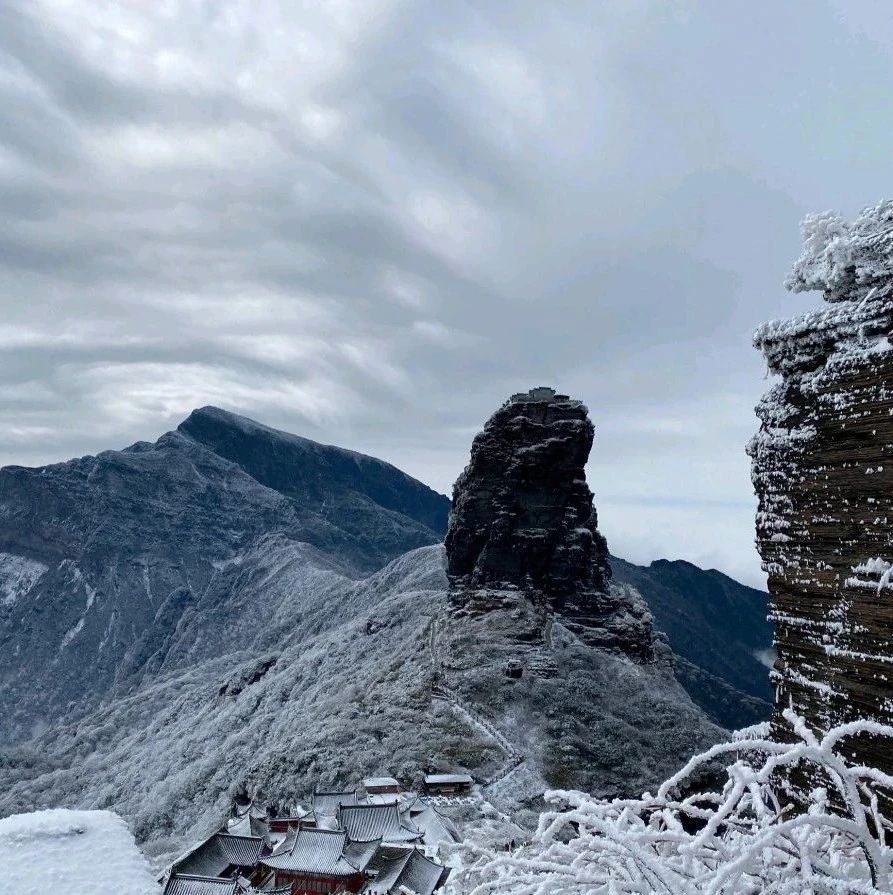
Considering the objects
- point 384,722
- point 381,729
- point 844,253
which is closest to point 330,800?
point 381,729

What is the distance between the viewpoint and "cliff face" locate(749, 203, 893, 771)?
354 inches

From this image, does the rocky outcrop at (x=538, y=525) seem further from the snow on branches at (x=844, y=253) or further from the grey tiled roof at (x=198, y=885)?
the snow on branches at (x=844, y=253)

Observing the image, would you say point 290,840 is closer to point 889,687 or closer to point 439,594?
point 889,687

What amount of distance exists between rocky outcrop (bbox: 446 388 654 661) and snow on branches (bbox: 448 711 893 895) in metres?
65.4

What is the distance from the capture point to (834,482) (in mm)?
9688

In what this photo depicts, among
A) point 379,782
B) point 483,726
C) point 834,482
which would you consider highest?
point 834,482

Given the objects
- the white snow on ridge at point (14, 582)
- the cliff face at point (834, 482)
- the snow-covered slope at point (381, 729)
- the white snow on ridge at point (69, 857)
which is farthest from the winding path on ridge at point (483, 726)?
the white snow on ridge at point (14, 582)

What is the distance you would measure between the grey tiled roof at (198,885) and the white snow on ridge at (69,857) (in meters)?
20.0

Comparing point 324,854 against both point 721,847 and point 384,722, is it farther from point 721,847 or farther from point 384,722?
point 721,847

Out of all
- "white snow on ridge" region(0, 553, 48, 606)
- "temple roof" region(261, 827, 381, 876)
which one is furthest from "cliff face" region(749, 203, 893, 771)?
"white snow on ridge" region(0, 553, 48, 606)

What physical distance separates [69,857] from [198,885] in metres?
21.7

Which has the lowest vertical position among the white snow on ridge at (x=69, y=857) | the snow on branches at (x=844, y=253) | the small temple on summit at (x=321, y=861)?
the small temple on summit at (x=321, y=861)

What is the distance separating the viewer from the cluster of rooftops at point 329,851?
29.4m

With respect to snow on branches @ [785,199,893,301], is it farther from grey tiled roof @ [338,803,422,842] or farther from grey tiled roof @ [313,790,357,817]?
grey tiled roof @ [313,790,357,817]
